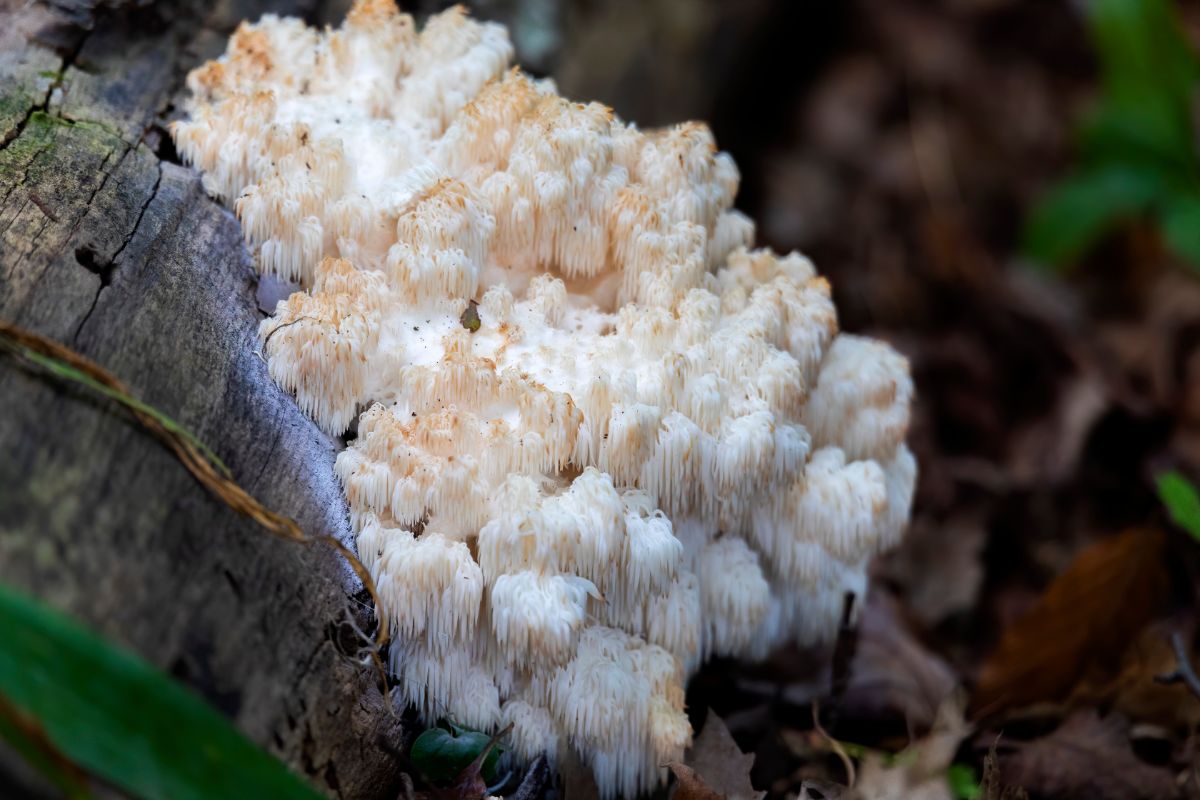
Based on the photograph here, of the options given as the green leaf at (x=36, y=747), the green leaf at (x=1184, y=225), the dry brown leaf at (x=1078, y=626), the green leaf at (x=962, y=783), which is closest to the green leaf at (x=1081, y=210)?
the green leaf at (x=1184, y=225)

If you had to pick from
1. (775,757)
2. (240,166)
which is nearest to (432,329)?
(240,166)

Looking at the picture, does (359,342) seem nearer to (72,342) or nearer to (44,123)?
(72,342)

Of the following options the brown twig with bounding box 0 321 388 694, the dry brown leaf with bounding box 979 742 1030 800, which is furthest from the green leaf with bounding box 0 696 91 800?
the dry brown leaf with bounding box 979 742 1030 800

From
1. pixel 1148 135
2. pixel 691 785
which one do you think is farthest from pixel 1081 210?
pixel 691 785

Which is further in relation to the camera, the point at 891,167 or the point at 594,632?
the point at 891,167

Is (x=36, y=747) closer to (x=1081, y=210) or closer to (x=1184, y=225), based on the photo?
(x=1184, y=225)

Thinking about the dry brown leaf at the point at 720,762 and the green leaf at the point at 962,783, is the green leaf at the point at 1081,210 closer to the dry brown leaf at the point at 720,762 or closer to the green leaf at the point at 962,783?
the green leaf at the point at 962,783
